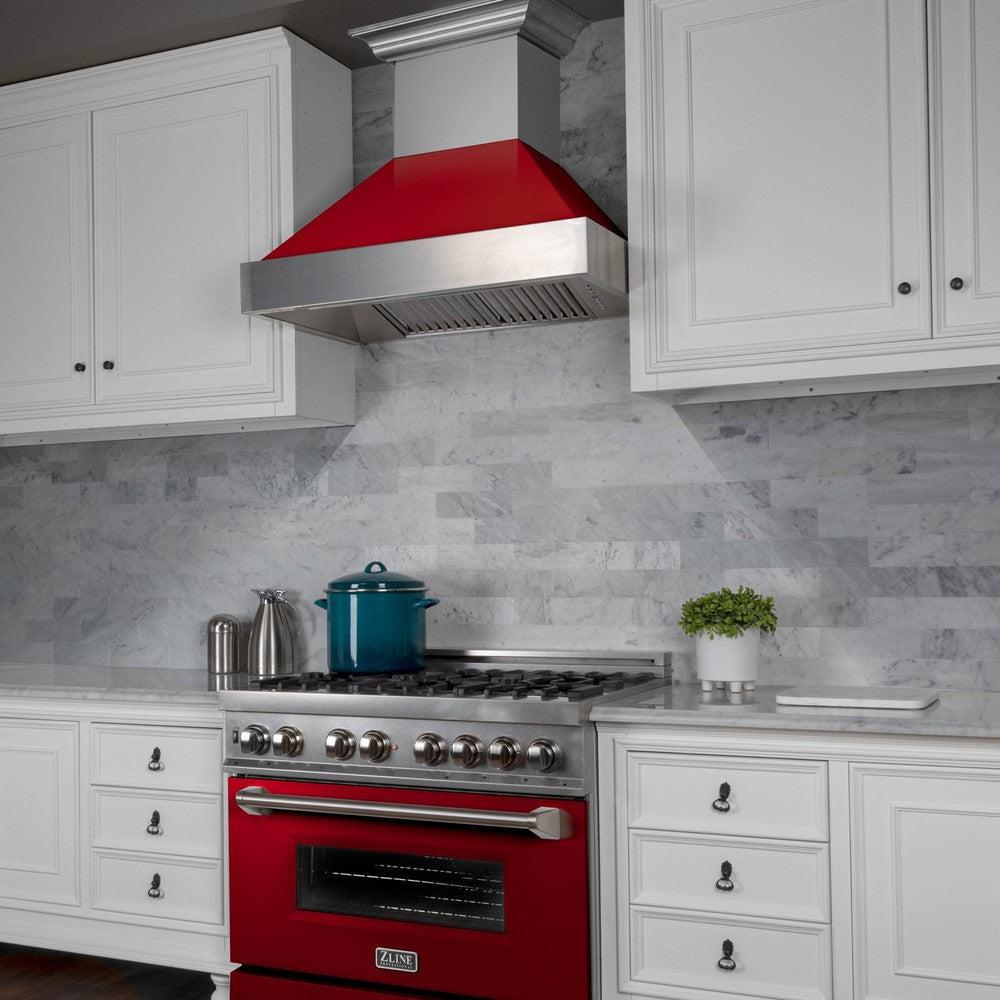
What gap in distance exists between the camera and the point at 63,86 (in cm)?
342

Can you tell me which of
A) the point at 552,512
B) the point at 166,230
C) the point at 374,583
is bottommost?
the point at 374,583

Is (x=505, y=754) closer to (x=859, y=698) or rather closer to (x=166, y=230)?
(x=859, y=698)

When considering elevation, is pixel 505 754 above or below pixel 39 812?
above

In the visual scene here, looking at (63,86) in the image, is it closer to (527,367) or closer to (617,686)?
(527,367)

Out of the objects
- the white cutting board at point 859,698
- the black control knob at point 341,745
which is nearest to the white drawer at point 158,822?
the black control knob at point 341,745

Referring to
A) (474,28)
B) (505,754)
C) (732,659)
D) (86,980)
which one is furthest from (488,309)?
(86,980)

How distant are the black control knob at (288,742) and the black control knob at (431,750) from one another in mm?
307

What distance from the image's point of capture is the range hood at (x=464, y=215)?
8.87 ft

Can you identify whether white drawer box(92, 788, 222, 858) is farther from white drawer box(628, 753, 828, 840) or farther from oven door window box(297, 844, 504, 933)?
white drawer box(628, 753, 828, 840)

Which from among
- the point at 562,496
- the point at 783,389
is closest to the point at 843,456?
the point at 783,389

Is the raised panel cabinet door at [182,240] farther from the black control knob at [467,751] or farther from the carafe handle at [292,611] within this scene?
the black control knob at [467,751]

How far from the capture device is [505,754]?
2506mm

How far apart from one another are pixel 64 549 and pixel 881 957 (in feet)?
8.84

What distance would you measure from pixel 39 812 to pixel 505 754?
1387 millimetres
